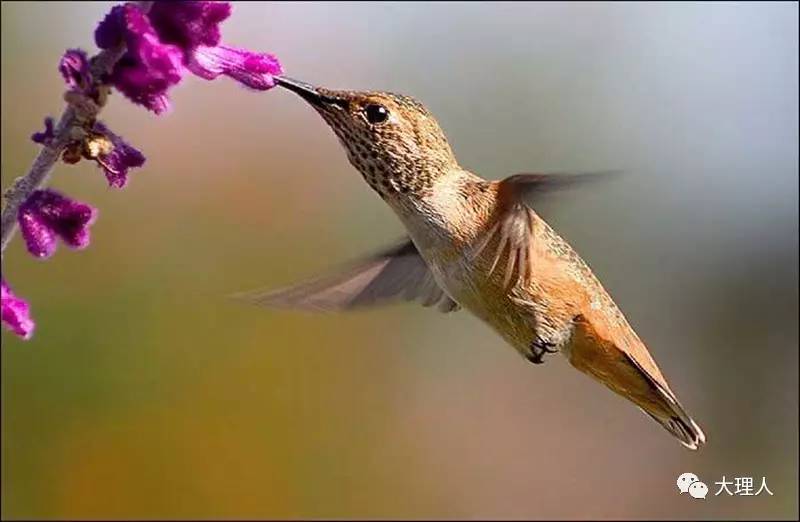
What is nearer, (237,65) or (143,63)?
(143,63)

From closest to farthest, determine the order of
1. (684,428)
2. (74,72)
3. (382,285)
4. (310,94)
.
Answer: (74,72), (310,94), (684,428), (382,285)

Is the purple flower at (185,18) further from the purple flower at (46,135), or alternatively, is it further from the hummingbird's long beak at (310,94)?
the hummingbird's long beak at (310,94)

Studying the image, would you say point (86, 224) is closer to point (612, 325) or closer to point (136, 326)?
point (612, 325)

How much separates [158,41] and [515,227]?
1274 millimetres

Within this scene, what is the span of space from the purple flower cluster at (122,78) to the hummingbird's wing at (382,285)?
3.42 ft

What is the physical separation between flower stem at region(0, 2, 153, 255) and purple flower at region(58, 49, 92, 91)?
0.05ft

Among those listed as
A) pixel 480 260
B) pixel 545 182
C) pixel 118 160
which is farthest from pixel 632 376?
pixel 118 160

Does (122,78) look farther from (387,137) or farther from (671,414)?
(671,414)

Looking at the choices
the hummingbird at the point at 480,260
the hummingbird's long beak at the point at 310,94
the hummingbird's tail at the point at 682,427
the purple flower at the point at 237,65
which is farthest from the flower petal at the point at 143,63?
the hummingbird's tail at the point at 682,427

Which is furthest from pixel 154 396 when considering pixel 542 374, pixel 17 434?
pixel 542 374

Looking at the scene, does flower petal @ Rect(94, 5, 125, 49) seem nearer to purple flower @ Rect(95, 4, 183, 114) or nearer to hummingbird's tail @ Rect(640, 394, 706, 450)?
purple flower @ Rect(95, 4, 183, 114)

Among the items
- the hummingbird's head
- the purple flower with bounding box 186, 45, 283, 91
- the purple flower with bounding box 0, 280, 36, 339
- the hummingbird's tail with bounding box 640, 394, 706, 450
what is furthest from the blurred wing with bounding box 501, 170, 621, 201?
the purple flower with bounding box 0, 280, 36, 339

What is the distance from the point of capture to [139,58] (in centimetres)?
201

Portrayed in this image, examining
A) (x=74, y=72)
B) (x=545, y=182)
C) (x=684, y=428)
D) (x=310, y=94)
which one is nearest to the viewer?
(x=74, y=72)
